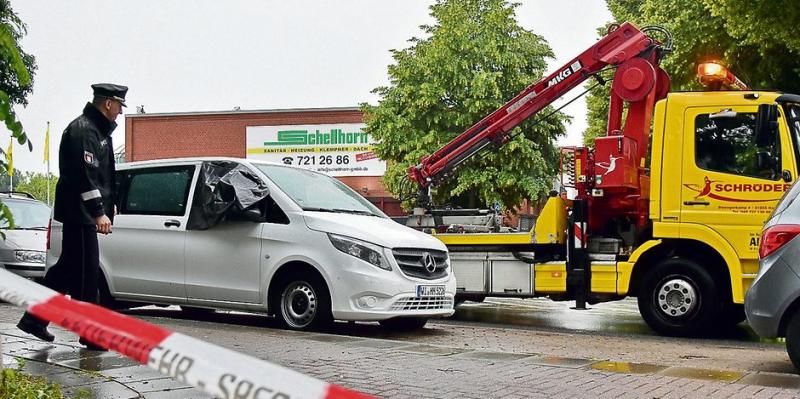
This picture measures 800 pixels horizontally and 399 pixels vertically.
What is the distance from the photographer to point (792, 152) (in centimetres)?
971

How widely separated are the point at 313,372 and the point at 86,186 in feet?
7.25

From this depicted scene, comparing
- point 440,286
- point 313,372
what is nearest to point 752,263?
point 440,286

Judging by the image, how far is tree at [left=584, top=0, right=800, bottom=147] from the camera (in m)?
14.3

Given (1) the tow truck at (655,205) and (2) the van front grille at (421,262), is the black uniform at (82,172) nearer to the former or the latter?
(2) the van front grille at (421,262)

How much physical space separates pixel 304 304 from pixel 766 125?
17.4ft

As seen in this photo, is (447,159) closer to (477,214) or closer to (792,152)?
(477,214)

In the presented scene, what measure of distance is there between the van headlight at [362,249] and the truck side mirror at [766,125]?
14.4ft

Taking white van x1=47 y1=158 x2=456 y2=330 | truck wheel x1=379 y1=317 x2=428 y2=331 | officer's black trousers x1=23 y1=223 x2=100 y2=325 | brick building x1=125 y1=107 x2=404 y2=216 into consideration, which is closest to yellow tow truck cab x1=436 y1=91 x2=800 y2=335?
truck wheel x1=379 y1=317 x2=428 y2=331

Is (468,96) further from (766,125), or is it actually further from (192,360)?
(192,360)

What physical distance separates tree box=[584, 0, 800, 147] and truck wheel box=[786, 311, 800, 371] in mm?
8478

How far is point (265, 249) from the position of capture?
8.88m

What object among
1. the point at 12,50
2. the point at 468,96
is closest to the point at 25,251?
the point at 12,50

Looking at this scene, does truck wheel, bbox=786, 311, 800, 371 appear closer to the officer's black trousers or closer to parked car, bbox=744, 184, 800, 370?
parked car, bbox=744, 184, 800, 370

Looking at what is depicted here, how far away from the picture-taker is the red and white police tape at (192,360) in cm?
187
